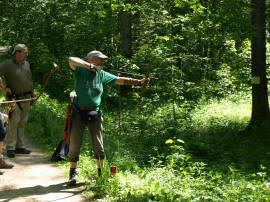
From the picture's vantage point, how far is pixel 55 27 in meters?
14.1

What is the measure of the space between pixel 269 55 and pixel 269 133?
795 cm

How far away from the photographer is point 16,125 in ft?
22.5

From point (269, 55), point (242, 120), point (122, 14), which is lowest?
point (242, 120)

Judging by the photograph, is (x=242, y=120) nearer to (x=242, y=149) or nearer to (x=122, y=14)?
(x=242, y=149)

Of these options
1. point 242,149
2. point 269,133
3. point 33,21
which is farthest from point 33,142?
point 33,21

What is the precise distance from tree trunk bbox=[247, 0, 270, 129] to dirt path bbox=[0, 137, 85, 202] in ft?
21.7

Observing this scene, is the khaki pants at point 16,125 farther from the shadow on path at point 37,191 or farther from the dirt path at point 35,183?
the shadow on path at point 37,191

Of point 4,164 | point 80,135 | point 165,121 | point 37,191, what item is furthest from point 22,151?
point 165,121

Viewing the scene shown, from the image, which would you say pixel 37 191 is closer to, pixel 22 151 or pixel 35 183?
pixel 35 183

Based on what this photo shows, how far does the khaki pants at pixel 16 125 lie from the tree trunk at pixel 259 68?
6.77 m

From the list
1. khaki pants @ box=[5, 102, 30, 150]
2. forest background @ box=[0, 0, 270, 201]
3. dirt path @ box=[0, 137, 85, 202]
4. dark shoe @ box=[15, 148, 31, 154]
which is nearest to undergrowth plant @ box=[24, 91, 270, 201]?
forest background @ box=[0, 0, 270, 201]

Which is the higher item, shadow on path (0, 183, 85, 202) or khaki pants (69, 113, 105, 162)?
khaki pants (69, 113, 105, 162)

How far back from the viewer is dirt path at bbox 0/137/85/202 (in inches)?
185

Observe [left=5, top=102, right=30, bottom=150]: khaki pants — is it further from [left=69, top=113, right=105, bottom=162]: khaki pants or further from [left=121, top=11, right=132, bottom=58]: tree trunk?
[left=121, top=11, right=132, bottom=58]: tree trunk
